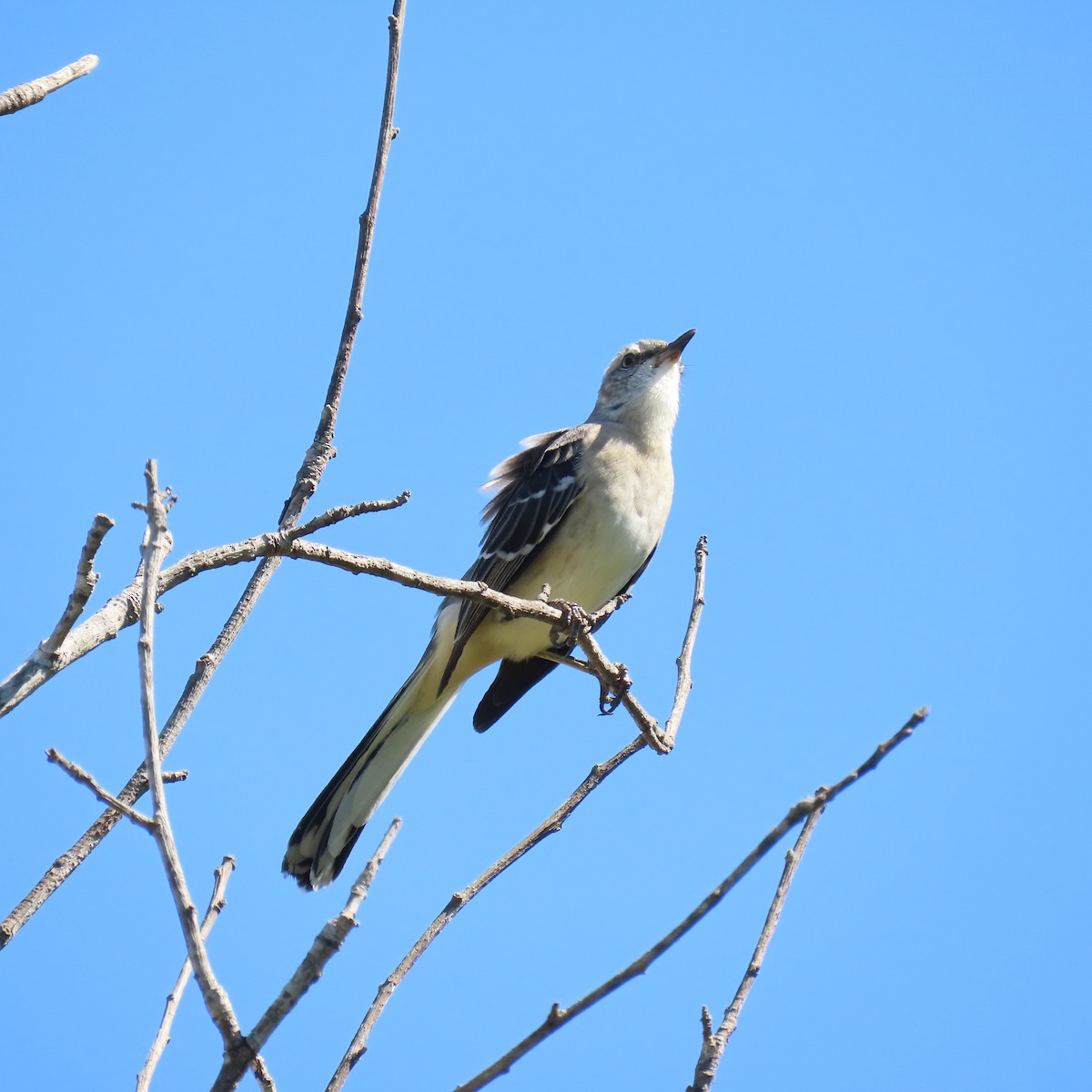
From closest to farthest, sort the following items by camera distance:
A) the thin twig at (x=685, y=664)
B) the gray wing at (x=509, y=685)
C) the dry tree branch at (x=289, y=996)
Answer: the dry tree branch at (x=289, y=996), the thin twig at (x=685, y=664), the gray wing at (x=509, y=685)

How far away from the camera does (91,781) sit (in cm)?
246

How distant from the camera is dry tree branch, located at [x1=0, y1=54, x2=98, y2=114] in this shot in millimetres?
2545

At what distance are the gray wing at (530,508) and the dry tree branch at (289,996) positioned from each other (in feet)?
14.5

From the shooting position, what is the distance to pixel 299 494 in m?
4.04

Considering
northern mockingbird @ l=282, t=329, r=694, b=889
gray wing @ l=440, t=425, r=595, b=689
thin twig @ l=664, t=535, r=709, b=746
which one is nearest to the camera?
thin twig @ l=664, t=535, r=709, b=746

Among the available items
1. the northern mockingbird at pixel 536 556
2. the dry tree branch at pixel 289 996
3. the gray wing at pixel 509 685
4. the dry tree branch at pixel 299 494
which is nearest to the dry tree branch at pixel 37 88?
the dry tree branch at pixel 299 494

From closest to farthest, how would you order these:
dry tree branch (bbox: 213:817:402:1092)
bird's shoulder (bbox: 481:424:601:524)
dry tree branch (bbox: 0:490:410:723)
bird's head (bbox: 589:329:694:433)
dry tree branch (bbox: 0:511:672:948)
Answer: dry tree branch (bbox: 213:817:402:1092), dry tree branch (bbox: 0:490:410:723), dry tree branch (bbox: 0:511:672:948), bird's shoulder (bbox: 481:424:601:524), bird's head (bbox: 589:329:694:433)

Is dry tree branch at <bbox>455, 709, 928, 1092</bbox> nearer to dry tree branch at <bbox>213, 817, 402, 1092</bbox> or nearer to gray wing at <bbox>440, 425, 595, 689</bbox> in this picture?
dry tree branch at <bbox>213, 817, 402, 1092</bbox>

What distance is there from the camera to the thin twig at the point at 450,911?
9.15 feet

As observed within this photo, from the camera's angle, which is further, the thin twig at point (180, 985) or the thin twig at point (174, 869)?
the thin twig at point (180, 985)

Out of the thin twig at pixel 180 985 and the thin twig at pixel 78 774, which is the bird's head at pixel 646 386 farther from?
the thin twig at pixel 78 774

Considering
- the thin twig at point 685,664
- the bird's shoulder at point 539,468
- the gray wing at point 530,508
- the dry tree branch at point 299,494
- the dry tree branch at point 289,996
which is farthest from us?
the bird's shoulder at point 539,468

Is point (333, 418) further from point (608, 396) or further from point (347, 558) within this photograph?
point (608, 396)

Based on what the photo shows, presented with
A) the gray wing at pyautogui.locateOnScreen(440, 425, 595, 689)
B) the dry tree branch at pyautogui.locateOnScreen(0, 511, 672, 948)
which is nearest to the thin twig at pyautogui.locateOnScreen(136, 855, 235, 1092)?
the dry tree branch at pyautogui.locateOnScreen(0, 511, 672, 948)
